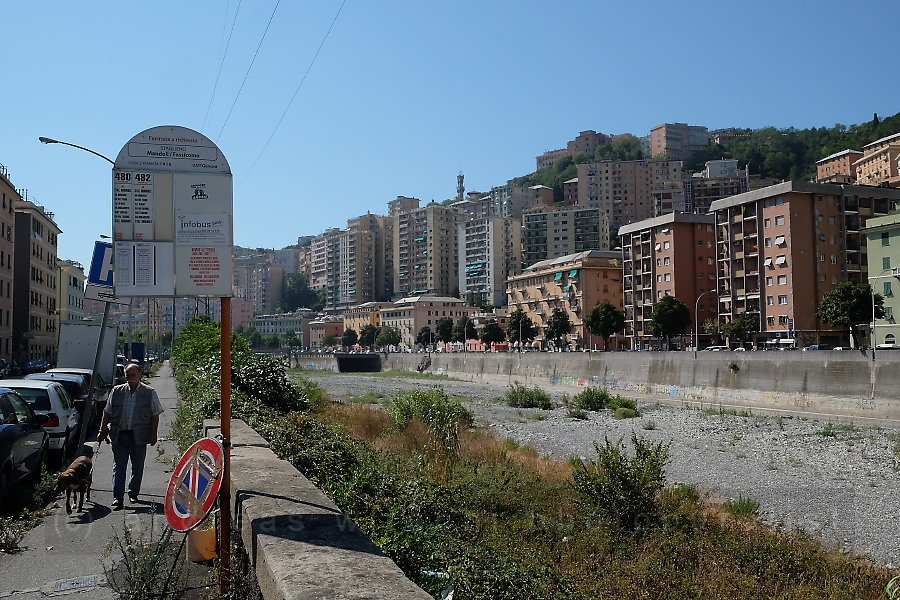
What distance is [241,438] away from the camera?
8.05m

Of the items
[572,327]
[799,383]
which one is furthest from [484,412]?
[572,327]

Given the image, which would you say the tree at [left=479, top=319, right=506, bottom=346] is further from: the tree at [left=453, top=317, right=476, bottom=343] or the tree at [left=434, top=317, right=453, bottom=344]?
the tree at [left=434, top=317, right=453, bottom=344]

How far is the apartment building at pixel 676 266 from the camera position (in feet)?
279

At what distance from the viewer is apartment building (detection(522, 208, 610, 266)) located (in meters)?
171

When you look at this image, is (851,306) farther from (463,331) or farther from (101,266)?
(463,331)

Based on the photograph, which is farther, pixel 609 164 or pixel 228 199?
pixel 609 164

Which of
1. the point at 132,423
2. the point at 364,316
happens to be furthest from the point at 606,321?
the point at 364,316

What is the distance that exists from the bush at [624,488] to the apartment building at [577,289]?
8890 centimetres

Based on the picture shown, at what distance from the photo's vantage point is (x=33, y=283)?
6944cm

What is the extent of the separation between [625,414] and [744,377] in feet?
31.0

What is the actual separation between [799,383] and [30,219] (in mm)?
63251

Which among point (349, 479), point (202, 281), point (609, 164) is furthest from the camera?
point (609, 164)

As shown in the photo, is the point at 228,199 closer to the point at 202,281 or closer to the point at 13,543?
the point at 202,281

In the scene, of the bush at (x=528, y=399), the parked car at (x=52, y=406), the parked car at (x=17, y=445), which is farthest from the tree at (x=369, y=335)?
the parked car at (x=17, y=445)
